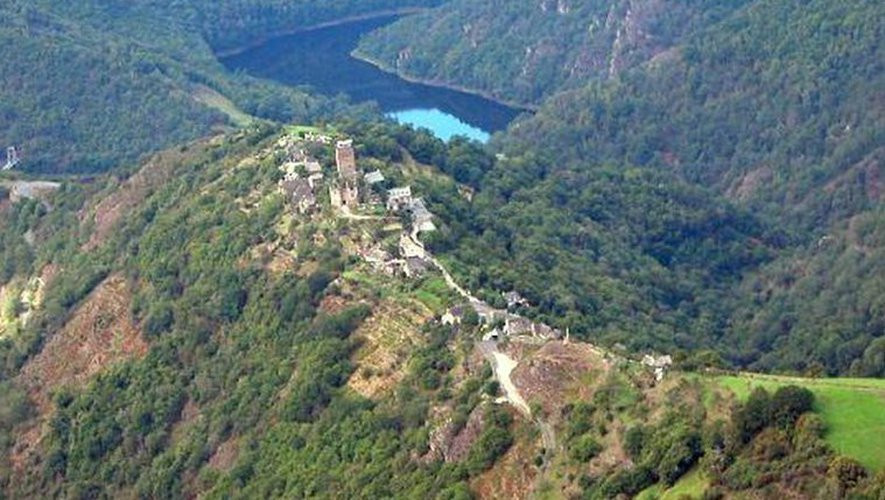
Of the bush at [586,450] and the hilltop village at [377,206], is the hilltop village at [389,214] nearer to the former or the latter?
the hilltop village at [377,206]

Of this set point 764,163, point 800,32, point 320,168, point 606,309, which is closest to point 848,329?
point 606,309

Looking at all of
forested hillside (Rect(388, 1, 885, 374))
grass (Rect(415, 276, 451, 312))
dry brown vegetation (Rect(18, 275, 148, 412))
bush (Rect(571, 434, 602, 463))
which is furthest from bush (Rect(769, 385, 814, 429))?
dry brown vegetation (Rect(18, 275, 148, 412))

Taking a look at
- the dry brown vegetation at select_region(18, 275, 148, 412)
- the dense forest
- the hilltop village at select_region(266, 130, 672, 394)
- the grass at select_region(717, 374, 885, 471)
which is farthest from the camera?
the dry brown vegetation at select_region(18, 275, 148, 412)

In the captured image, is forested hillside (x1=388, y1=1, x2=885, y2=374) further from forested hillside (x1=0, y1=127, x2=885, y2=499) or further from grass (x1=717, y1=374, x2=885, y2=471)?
grass (x1=717, y1=374, x2=885, y2=471)

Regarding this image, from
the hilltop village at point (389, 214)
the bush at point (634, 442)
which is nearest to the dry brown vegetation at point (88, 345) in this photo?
the hilltop village at point (389, 214)

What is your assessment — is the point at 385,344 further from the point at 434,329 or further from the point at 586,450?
the point at 586,450

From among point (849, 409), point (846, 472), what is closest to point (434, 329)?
point (849, 409)
